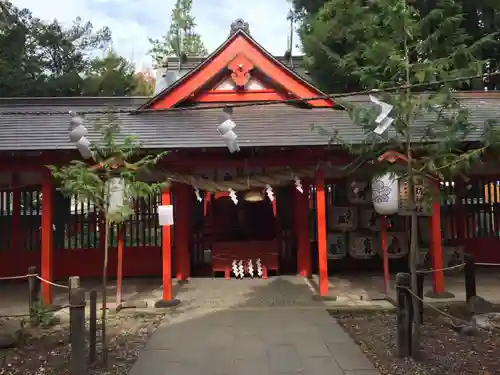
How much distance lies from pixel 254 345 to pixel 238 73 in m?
5.81

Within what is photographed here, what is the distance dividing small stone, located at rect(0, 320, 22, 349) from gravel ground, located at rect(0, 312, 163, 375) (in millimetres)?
73

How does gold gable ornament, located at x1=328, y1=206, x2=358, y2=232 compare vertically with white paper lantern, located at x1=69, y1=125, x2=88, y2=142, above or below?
below

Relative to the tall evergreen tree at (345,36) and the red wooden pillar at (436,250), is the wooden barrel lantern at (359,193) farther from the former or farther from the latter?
the tall evergreen tree at (345,36)

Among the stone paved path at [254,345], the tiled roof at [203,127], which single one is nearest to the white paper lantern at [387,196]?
the tiled roof at [203,127]

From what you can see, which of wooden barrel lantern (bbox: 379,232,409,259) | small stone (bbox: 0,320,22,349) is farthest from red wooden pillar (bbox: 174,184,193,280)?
wooden barrel lantern (bbox: 379,232,409,259)

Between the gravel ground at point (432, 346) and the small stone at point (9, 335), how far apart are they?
179 inches

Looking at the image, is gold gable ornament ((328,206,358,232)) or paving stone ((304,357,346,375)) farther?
gold gable ornament ((328,206,358,232))

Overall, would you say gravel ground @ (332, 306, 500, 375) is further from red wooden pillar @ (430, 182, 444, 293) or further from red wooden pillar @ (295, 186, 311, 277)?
red wooden pillar @ (295, 186, 311, 277)

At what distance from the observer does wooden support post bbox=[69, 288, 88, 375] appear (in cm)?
505

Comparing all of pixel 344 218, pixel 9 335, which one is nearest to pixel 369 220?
pixel 344 218

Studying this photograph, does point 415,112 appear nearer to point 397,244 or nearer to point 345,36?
point 397,244

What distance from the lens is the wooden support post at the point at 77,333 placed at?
16.6 ft

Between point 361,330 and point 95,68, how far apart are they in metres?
20.8

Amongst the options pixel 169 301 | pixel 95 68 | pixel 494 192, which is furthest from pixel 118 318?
pixel 95 68
